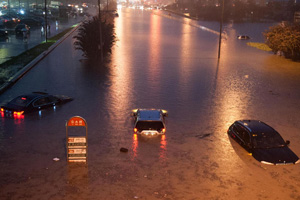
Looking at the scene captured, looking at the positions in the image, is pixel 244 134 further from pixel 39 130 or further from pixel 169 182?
pixel 39 130

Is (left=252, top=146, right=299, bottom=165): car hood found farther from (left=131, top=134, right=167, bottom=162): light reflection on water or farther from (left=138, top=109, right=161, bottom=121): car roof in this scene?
(left=138, top=109, right=161, bottom=121): car roof

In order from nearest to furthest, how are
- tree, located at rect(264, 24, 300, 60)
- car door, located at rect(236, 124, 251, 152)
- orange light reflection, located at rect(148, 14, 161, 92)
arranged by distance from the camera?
car door, located at rect(236, 124, 251, 152) → orange light reflection, located at rect(148, 14, 161, 92) → tree, located at rect(264, 24, 300, 60)

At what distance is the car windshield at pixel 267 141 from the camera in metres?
16.8

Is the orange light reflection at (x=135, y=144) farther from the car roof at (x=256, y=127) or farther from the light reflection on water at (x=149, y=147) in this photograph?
the car roof at (x=256, y=127)

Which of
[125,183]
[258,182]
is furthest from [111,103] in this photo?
[258,182]

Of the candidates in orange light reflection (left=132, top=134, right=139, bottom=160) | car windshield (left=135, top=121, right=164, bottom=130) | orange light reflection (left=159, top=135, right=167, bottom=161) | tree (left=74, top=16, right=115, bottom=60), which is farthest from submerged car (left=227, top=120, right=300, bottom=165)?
tree (left=74, top=16, right=115, bottom=60)

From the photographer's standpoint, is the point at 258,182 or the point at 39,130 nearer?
the point at 258,182

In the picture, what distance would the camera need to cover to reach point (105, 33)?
42.7m

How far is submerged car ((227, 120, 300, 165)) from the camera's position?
15.9 metres

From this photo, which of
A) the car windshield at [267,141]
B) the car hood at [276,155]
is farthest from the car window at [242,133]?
the car hood at [276,155]

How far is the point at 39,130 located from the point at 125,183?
297 inches

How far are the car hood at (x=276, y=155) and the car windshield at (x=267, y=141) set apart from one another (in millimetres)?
233

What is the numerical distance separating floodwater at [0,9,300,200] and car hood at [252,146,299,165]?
0.33 meters

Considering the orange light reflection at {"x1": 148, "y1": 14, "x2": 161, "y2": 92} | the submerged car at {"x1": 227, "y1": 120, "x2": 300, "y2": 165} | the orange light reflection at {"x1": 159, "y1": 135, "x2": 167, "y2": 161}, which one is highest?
the orange light reflection at {"x1": 148, "y1": 14, "x2": 161, "y2": 92}
